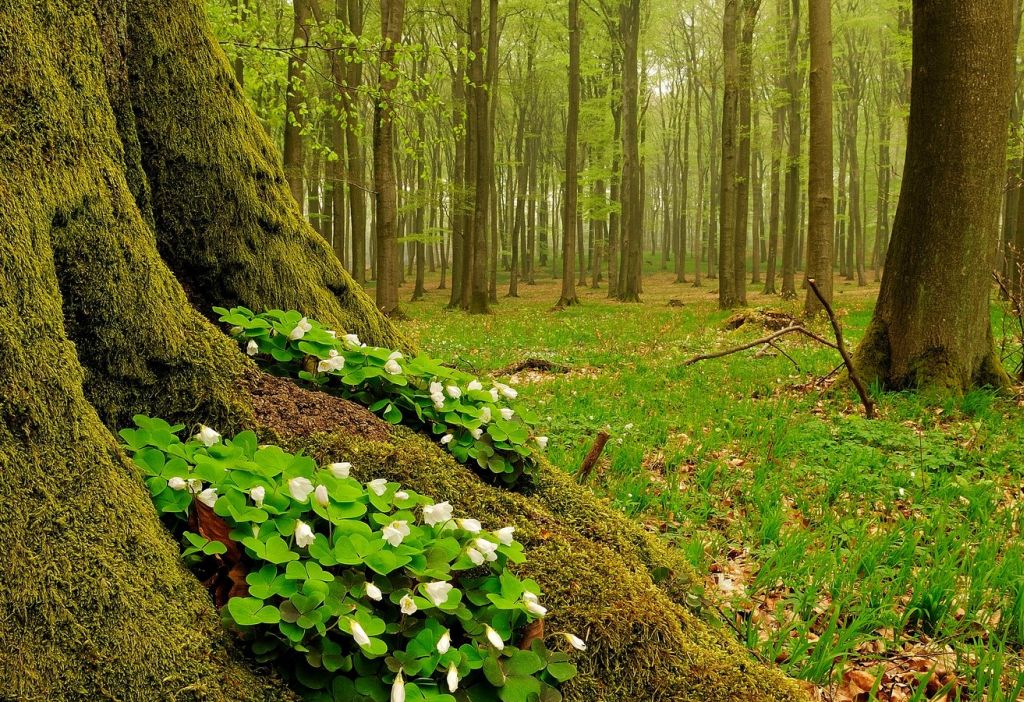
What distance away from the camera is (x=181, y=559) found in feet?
4.60

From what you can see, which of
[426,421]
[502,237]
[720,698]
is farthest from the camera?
[502,237]

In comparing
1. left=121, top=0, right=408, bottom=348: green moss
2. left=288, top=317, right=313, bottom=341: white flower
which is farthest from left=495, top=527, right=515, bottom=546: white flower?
left=121, top=0, right=408, bottom=348: green moss

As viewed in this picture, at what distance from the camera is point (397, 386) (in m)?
2.36

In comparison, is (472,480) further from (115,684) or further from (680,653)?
(115,684)

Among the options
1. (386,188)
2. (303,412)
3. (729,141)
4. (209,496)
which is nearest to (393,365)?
(303,412)

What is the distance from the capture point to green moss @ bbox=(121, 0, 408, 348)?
7.72 ft

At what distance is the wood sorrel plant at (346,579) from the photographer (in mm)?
1260

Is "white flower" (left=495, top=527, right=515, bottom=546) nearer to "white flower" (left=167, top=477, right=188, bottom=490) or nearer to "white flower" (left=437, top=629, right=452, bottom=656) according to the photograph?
"white flower" (left=437, top=629, right=452, bottom=656)

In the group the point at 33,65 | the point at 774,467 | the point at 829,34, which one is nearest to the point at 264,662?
the point at 33,65

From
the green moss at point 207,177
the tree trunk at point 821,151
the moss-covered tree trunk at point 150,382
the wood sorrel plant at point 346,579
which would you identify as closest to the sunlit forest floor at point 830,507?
the moss-covered tree trunk at point 150,382

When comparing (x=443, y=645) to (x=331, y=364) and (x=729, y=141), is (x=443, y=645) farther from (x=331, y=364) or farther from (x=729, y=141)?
(x=729, y=141)

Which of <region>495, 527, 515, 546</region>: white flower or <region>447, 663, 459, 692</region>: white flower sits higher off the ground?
<region>495, 527, 515, 546</region>: white flower

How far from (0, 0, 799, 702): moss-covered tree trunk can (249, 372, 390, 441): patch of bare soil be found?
0.01 metres

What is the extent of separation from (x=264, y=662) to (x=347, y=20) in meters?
20.5
